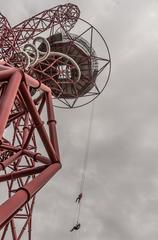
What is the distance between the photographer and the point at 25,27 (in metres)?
29.2

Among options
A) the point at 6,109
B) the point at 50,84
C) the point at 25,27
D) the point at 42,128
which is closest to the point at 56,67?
the point at 50,84

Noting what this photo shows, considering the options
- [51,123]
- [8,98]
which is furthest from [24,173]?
[8,98]

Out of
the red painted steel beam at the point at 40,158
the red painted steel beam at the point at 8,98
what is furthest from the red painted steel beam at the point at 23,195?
the red painted steel beam at the point at 8,98

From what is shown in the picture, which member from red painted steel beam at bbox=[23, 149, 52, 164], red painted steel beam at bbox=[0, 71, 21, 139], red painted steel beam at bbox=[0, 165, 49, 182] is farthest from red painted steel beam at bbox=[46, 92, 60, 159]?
red painted steel beam at bbox=[0, 71, 21, 139]

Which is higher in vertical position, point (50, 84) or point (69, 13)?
point (69, 13)

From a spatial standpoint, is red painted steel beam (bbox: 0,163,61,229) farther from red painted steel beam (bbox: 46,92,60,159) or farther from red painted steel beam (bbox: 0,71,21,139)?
red painted steel beam (bbox: 0,71,21,139)

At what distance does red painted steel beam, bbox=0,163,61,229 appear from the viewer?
910 cm

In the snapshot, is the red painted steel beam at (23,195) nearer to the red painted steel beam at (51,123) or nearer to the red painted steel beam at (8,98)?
the red painted steel beam at (51,123)

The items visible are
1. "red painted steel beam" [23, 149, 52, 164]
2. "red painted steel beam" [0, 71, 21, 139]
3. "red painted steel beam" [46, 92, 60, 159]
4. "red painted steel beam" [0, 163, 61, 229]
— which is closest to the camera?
"red painted steel beam" [0, 163, 61, 229]

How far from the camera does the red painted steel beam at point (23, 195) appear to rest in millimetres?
9102

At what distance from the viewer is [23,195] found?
33.6 ft

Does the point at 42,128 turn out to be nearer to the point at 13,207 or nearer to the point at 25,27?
the point at 13,207

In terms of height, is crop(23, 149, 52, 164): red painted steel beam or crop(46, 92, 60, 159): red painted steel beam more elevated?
crop(46, 92, 60, 159): red painted steel beam

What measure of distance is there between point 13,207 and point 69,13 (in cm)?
2326
